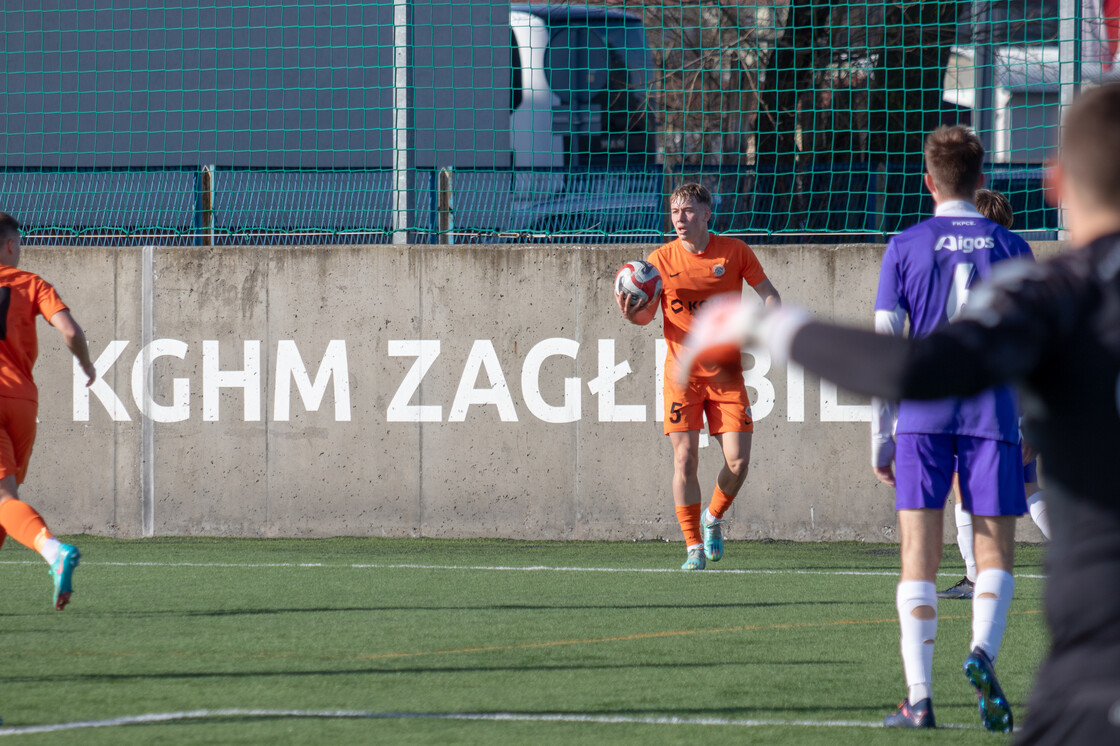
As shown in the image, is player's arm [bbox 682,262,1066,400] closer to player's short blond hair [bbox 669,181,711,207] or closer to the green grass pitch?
the green grass pitch

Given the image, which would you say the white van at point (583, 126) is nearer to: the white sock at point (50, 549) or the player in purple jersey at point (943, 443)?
the white sock at point (50, 549)

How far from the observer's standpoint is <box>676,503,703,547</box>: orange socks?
28.2 ft

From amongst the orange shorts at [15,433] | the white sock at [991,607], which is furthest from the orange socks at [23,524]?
the white sock at [991,607]

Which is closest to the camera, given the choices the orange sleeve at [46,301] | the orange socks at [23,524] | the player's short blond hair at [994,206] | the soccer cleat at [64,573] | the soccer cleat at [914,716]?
the soccer cleat at [914,716]

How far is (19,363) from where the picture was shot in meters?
6.36

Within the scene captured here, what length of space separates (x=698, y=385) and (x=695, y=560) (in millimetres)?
1025

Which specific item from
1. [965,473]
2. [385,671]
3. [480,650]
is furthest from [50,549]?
[965,473]

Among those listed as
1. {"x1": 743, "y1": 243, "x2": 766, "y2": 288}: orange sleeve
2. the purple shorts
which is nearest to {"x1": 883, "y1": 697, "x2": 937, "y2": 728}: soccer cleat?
the purple shorts

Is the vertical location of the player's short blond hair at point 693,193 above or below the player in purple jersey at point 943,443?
above

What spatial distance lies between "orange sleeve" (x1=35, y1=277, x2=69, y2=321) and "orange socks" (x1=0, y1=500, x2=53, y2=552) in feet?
2.62

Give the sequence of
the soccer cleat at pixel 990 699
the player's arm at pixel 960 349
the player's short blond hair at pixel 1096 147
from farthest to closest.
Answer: the soccer cleat at pixel 990 699 < the player's short blond hair at pixel 1096 147 < the player's arm at pixel 960 349

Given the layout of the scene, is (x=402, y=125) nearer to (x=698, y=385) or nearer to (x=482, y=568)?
(x=698, y=385)

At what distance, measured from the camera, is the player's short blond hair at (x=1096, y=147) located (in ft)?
6.77

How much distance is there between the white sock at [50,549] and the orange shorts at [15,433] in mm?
474
